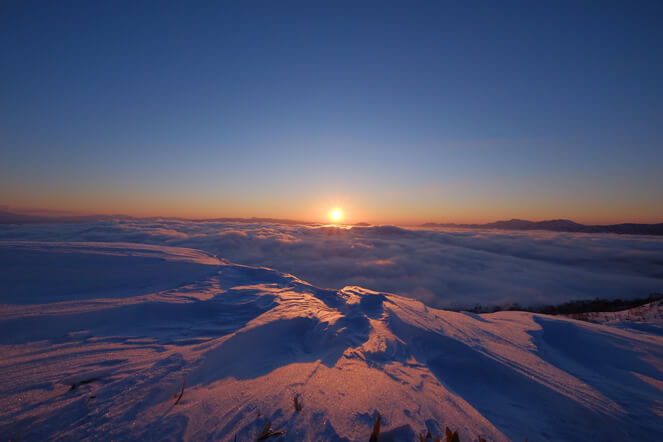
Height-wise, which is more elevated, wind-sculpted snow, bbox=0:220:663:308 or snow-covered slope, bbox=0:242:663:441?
snow-covered slope, bbox=0:242:663:441

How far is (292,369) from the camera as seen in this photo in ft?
8.48

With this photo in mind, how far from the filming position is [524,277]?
A: 20.8m

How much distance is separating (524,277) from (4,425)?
2788cm

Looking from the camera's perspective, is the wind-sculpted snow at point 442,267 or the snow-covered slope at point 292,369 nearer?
the snow-covered slope at point 292,369

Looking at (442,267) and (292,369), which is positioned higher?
(292,369)

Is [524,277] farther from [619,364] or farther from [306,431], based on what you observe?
[306,431]

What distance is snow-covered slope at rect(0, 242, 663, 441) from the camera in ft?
5.80

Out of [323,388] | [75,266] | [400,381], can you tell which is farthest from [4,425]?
[75,266]

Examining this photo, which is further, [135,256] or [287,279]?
[287,279]

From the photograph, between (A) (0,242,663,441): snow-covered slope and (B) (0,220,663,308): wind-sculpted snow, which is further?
(B) (0,220,663,308): wind-sculpted snow

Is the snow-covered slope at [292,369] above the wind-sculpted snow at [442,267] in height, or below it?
above

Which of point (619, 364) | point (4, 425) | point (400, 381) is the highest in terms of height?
point (4, 425)

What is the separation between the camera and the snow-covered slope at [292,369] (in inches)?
69.6

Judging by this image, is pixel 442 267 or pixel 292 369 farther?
pixel 442 267
